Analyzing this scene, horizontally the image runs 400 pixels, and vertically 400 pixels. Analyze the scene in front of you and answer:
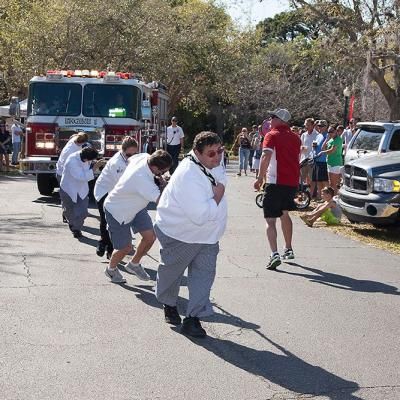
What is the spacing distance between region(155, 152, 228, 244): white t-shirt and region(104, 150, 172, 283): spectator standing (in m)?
1.01

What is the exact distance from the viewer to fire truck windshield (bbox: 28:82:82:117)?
56.7ft

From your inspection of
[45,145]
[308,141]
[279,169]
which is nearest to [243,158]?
[308,141]

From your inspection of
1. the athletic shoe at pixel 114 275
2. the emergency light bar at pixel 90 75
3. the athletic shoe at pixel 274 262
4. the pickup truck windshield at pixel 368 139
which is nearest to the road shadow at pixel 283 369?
the athletic shoe at pixel 114 275

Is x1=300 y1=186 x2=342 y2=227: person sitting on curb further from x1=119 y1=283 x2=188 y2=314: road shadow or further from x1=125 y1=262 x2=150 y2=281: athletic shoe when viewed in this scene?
x1=119 y1=283 x2=188 y2=314: road shadow

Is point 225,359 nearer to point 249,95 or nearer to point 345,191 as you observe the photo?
point 345,191

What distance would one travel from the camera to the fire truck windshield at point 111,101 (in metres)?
17.2

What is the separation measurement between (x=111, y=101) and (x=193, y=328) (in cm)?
1153

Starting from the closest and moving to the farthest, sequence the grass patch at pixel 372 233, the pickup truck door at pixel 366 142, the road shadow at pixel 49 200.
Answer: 1. the grass patch at pixel 372 233
2. the pickup truck door at pixel 366 142
3. the road shadow at pixel 49 200

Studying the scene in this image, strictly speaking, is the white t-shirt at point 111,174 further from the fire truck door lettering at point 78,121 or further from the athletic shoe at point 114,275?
the fire truck door lettering at point 78,121

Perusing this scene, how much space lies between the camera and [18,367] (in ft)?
18.1

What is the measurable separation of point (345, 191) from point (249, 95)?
35673 millimetres

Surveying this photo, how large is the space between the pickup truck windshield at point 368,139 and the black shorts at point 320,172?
2154mm

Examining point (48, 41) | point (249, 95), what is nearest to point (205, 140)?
point (48, 41)

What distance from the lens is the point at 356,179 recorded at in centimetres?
1310
